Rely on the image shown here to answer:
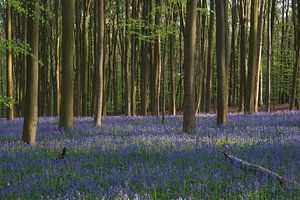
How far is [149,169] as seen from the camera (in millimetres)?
6965

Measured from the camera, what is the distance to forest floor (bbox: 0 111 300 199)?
539 cm

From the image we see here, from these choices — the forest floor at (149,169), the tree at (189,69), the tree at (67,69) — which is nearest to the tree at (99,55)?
the tree at (67,69)

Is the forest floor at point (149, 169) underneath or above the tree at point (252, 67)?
underneath

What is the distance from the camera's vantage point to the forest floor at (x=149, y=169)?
5387 mm

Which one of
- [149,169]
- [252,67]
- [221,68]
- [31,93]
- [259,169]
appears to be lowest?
[149,169]

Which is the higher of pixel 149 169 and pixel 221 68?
pixel 221 68

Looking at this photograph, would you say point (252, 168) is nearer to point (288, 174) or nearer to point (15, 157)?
point (288, 174)

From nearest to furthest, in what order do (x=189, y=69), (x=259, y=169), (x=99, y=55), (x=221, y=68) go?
(x=259, y=169) < (x=189, y=69) < (x=221, y=68) < (x=99, y=55)

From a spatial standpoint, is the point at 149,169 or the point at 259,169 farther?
the point at 149,169

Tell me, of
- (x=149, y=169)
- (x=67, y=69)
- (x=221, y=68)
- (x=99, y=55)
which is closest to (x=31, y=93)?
(x=67, y=69)

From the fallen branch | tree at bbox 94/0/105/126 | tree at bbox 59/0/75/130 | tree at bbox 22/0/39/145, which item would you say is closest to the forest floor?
the fallen branch

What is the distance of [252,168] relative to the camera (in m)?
6.46

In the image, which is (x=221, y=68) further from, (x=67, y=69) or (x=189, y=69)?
(x=67, y=69)

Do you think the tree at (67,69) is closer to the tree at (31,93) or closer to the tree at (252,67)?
the tree at (31,93)
